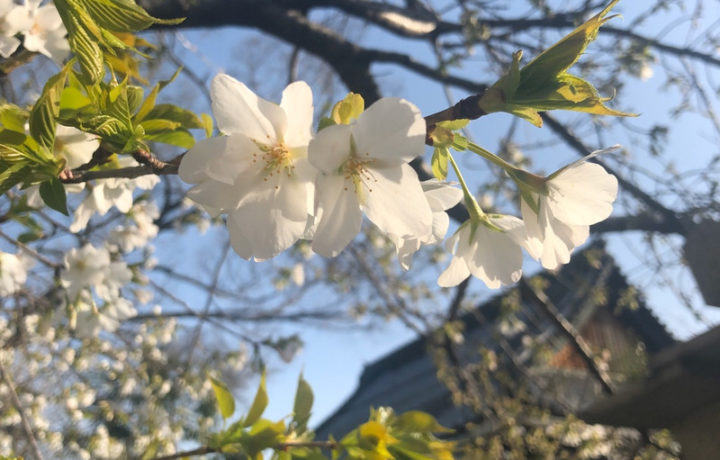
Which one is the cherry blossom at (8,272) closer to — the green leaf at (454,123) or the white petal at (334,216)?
the white petal at (334,216)

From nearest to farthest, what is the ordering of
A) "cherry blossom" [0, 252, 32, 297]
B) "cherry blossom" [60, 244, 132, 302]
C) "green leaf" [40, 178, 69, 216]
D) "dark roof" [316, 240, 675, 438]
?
1. "green leaf" [40, 178, 69, 216]
2. "cherry blossom" [0, 252, 32, 297]
3. "cherry blossom" [60, 244, 132, 302]
4. "dark roof" [316, 240, 675, 438]

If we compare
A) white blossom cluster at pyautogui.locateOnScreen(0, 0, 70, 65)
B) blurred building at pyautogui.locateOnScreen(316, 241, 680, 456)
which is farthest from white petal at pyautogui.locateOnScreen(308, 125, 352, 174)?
blurred building at pyautogui.locateOnScreen(316, 241, 680, 456)

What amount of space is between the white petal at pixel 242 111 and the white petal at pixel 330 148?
0.09 meters

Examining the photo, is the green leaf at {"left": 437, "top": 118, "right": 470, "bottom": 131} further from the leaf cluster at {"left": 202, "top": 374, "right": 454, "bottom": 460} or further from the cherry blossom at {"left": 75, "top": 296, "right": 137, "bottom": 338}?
the cherry blossom at {"left": 75, "top": 296, "right": 137, "bottom": 338}

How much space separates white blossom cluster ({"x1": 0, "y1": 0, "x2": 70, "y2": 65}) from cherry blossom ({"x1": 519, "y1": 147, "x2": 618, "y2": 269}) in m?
0.77

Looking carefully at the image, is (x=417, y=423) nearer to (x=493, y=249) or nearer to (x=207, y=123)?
(x=493, y=249)

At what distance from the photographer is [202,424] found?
12.8 ft

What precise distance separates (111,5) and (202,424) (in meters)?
3.94

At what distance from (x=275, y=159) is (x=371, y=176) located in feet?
0.34

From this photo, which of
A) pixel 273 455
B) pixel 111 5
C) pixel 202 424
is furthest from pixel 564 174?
pixel 202 424

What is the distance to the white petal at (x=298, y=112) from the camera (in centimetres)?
50

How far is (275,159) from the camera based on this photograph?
1.75ft

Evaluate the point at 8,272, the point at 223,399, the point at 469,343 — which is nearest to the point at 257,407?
the point at 223,399

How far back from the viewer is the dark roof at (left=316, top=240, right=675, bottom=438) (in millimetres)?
5867
